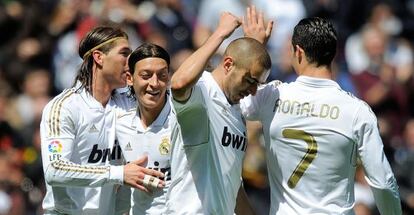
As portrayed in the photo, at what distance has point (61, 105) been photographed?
909 cm

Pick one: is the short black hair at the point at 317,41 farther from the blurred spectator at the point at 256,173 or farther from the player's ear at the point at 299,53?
the blurred spectator at the point at 256,173

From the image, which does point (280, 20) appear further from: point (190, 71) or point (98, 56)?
point (190, 71)

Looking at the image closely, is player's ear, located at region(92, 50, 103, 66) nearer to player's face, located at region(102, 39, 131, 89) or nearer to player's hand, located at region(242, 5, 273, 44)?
player's face, located at region(102, 39, 131, 89)

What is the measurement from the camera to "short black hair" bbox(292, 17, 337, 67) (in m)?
8.25

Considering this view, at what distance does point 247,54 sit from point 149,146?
1.28 m

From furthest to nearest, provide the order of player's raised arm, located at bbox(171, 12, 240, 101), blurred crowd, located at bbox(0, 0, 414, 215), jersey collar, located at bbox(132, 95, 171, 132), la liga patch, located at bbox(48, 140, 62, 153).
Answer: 1. blurred crowd, located at bbox(0, 0, 414, 215)
2. jersey collar, located at bbox(132, 95, 171, 132)
3. la liga patch, located at bbox(48, 140, 62, 153)
4. player's raised arm, located at bbox(171, 12, 240, 101)

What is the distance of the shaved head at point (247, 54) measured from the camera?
8.09 m

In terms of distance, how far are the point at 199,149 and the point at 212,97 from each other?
344 millimetres

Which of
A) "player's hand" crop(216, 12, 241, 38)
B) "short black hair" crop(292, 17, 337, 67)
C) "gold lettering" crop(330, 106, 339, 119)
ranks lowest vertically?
"gold lettering" crop(330, 106, 339, 119)

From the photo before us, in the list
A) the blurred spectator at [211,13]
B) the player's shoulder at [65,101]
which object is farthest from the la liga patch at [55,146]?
the blurred spectator at [211,13]

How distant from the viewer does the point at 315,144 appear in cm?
826

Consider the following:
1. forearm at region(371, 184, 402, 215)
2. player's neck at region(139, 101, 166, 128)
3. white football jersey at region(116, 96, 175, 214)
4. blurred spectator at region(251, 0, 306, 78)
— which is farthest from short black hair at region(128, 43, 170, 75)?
blurred spectator at region(251, 0, 306, 78)

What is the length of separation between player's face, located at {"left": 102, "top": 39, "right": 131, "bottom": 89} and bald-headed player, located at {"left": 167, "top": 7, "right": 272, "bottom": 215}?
1073 millimetres

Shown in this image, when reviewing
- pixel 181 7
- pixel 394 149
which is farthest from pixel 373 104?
pixel 181 7
